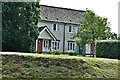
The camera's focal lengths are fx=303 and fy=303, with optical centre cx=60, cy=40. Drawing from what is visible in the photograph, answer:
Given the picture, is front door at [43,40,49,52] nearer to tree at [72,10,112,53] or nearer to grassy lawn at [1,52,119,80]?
tree at [72,10,112,53]

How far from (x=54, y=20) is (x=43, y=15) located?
1.79m

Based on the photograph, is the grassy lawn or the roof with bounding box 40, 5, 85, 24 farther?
the roof with bounding box 40, 5, 85, 24

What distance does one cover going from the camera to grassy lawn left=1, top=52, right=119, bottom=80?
10.8 m

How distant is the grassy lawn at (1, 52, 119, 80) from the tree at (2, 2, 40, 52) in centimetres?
1691

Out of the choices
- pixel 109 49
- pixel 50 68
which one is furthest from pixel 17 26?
pixel 50 68

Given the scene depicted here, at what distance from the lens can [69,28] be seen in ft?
155

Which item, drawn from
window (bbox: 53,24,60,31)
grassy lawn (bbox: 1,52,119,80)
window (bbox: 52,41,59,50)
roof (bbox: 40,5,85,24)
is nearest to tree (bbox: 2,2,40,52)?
roof (bbox: 40,5,85,24)

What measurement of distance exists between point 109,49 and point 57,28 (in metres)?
22.4

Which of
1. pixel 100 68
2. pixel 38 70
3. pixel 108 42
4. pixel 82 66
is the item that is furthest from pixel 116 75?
pixel 108 42

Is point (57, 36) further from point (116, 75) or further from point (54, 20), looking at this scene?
point (116, 75)

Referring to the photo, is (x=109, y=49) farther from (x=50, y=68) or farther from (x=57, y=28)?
(x=57, y=28)

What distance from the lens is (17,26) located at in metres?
29.6

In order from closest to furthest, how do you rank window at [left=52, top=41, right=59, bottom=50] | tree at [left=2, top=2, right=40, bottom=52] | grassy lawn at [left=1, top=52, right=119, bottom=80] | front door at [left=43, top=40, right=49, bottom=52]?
grassy lawn at [left=1, top=52, right=119, bottom=80]
tree at [left=2, top=2, right=40, bottom=52]
front door at [left=43, top=40, right=49, bottom=52]
window at [left=52, top=41, right=59, bottom=50]

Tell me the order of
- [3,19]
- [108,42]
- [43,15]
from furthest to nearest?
[43,15], [3,19], [108,42]
